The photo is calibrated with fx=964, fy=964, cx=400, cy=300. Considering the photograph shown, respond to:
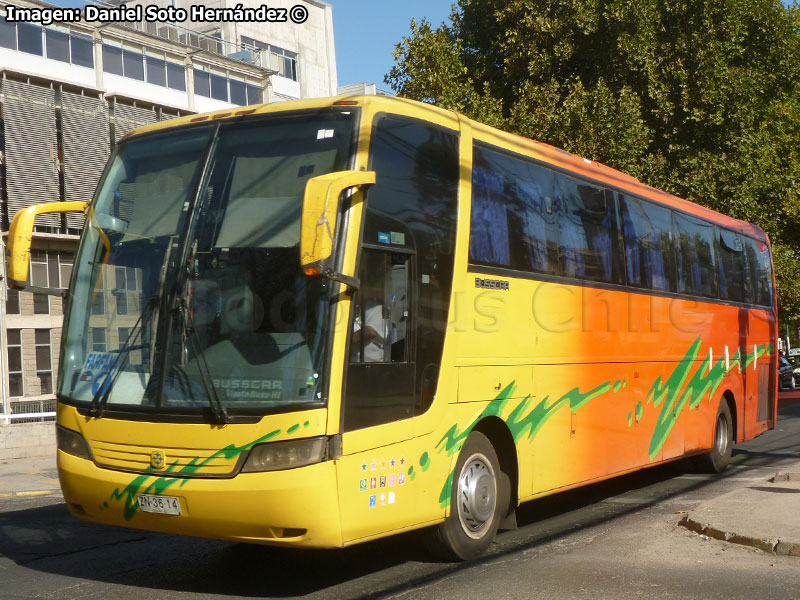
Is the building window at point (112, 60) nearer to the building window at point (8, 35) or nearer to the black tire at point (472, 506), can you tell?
the building window at point (8, 35)

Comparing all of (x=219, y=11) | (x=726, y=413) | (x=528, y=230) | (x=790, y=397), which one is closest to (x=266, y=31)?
(x=219, y=11)

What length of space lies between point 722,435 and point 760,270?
135 inches

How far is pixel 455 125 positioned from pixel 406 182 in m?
1.08

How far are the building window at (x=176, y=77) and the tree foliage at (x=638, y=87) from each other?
16.9 metres

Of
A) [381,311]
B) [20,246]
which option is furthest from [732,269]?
[20,246]

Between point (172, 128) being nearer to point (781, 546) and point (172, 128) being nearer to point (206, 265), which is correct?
point (206, 265)

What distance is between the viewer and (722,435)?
13984 millimetres

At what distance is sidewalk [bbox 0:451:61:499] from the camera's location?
13564mm

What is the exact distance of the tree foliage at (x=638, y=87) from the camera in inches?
912

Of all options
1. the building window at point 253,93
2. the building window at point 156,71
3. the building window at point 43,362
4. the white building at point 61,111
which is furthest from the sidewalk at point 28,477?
the building window at point 253,93

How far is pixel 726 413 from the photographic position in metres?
14.2

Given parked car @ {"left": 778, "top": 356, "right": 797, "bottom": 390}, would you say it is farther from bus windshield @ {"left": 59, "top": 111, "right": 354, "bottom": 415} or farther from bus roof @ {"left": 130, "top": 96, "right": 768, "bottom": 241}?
bus windshield @ {"left": 59, "top": 111, "right": 354, "bottom": 415}

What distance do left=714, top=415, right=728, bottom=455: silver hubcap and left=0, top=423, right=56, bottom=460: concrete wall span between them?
39.5ft

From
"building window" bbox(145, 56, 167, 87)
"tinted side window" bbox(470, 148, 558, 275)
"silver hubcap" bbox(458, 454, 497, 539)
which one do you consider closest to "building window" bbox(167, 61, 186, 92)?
"building window" bbox(145, 56, 167, 87)
